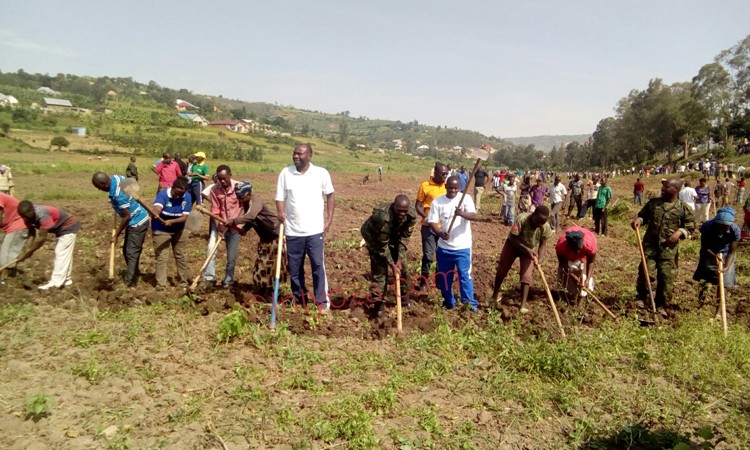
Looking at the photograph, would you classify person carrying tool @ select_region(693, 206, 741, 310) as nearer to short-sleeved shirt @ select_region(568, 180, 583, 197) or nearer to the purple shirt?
the purple shirt

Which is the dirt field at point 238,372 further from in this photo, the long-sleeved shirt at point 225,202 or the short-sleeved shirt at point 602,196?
the short-sleeved shirt at point 602,196

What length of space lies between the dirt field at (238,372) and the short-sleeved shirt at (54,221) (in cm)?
78

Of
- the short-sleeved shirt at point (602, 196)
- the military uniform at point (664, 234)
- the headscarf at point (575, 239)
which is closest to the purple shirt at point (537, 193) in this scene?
the short-sleeved shirt at point (602, 196)

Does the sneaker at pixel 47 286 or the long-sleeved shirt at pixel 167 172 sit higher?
the long-sleeved shirt at pixel 167 172

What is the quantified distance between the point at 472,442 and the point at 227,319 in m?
2.56

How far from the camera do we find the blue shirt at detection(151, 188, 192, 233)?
5.50 m

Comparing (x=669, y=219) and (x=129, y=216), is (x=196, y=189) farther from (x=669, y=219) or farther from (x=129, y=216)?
(x=669, y=219)

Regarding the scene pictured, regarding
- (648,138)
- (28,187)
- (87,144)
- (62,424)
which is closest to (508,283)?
(62,424)

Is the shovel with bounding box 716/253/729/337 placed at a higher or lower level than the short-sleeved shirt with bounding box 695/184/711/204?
lower

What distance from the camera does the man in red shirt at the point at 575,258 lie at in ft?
18.0

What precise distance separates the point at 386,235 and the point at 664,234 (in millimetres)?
3559

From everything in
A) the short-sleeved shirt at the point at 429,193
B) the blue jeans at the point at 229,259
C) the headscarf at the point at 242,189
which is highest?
the short-sleeved shirt at the point at 429,193

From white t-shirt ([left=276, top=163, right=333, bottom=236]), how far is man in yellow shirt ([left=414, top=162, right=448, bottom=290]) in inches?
69.5

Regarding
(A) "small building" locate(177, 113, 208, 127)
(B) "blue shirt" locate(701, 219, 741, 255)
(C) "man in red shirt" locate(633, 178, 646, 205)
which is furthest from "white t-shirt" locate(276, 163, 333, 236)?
(A) "small building" locate(177, 113, 208, 127)
